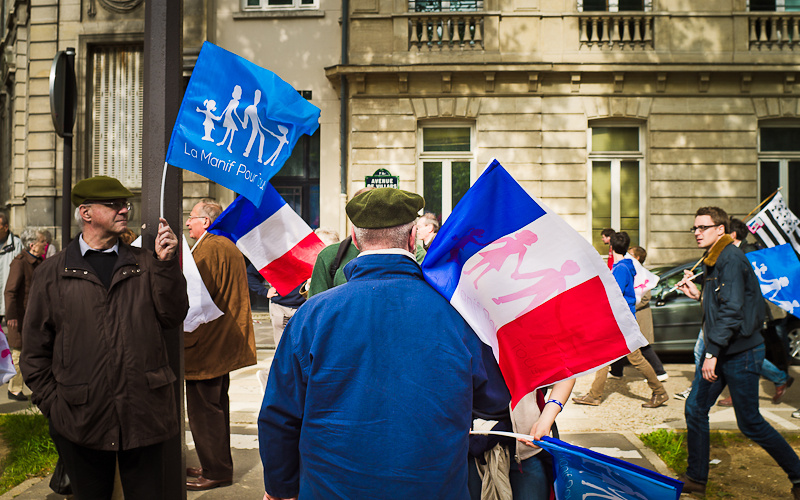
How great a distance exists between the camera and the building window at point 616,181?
49.2 ft

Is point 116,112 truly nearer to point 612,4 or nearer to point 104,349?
point 612,4

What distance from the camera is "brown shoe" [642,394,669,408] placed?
7523 millimetres

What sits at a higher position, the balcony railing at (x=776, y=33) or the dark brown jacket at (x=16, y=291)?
the balcony railing at (x=776, y=33)

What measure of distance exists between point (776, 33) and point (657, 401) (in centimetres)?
1081

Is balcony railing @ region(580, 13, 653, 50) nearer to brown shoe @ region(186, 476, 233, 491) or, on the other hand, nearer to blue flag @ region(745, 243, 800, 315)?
blue flag @ region(745, 243, 800, 315)

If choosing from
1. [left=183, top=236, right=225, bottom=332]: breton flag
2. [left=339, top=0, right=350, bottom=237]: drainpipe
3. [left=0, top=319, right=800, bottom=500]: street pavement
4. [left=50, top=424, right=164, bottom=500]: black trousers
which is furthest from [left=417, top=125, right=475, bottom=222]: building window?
[left=50, top=424, right=164, bottom=500]: black trousers

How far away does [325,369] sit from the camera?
2062mm

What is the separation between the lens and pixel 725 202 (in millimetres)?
14539

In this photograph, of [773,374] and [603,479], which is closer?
[603,479]

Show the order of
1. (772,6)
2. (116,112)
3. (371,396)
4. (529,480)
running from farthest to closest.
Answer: (116,112), (772,6), (529,480), (371,396)

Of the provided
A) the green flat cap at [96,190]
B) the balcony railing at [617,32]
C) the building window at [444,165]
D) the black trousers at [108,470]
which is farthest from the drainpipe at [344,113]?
the black trousers at [108,470]

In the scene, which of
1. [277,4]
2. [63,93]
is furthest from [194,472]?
[277,4]

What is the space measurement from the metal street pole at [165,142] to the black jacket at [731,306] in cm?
346

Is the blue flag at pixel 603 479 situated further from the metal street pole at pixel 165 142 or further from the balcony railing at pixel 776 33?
the balcony railing at pixel 776 33
